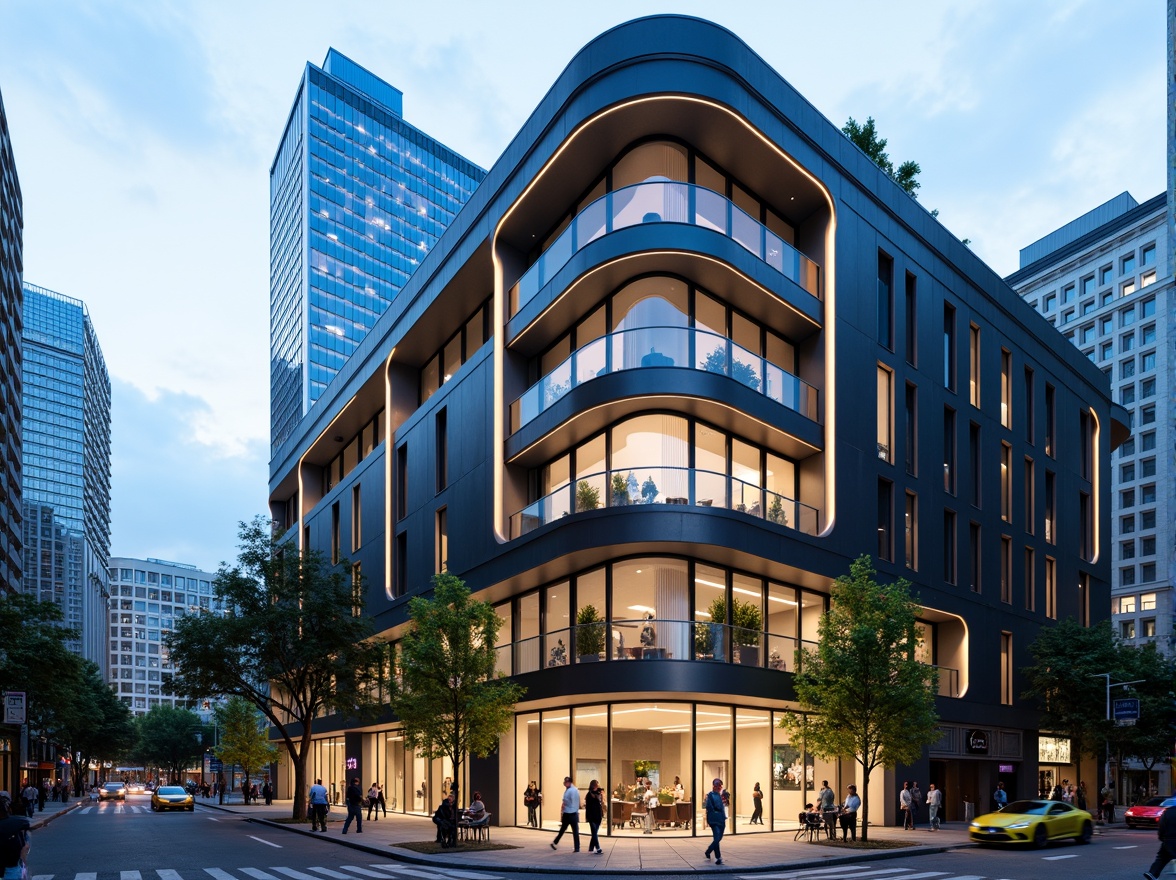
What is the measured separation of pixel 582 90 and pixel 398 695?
59.8ft

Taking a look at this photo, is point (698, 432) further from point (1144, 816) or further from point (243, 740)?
point (243, 740)

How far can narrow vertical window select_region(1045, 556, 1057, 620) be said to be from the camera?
49344 mm

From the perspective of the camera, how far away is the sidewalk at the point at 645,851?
23.0 metres

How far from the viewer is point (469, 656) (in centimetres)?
2973

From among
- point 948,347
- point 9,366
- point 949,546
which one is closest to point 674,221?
point 948,347

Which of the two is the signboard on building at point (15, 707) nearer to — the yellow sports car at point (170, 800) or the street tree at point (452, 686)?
the street tree at point (452, 686)

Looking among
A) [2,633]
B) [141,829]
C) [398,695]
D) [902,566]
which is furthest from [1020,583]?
[2,633]

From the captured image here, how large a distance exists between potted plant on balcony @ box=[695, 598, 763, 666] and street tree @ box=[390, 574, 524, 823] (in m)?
6.27

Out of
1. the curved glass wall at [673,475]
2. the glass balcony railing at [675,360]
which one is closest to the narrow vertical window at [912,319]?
the glass balcony railing at [675,360]

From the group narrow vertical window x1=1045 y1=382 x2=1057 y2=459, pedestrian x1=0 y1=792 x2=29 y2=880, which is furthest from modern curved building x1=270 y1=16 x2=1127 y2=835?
pedestrian x1=0 y1=792 x2=29 y2=880

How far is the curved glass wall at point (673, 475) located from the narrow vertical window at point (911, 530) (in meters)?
5.78

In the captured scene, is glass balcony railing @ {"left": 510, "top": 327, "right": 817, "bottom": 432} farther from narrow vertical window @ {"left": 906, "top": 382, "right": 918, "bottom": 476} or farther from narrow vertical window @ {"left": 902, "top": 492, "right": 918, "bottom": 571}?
narrow vertical window @ {"left": 902, "top": 492, "right": 918, "bottom": 571}

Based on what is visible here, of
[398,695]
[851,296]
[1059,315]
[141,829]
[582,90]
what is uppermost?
[1059,315]

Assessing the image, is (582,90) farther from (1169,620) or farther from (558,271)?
(1169,620)
